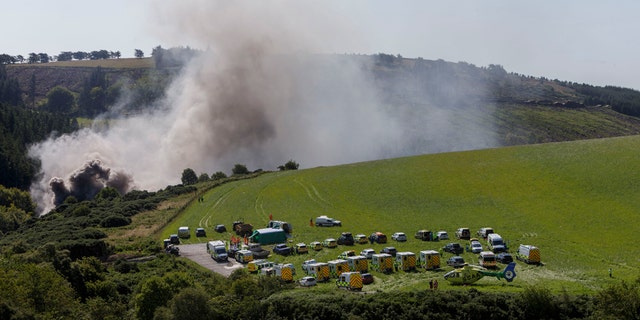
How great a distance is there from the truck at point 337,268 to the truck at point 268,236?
16013 mm

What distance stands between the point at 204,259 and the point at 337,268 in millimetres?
17117

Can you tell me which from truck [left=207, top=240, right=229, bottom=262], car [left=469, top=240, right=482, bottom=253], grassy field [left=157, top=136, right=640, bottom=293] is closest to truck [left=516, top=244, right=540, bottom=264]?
grassy field [left=157, top=136, right=640, bottom=293]

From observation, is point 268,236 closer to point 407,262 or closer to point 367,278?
point 407,262

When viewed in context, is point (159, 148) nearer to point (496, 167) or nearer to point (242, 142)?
point (242, 142)

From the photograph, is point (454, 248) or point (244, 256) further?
point (244, 256)

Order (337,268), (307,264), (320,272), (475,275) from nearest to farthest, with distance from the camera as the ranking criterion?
Result: (475,275)
(320,272)
(337,268)
(307,264)

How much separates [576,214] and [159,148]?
114m

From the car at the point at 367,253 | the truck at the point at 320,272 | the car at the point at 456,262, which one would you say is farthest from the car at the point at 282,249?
the car at the point at 456,262

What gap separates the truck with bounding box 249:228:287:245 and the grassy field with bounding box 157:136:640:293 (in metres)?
1.81

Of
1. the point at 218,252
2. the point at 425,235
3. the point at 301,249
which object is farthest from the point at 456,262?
the point at 218,252

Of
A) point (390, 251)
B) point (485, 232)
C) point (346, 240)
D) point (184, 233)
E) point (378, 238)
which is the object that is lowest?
point (390, 251)

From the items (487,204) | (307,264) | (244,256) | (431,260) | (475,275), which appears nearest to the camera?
(475,275)

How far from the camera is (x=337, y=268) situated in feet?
177

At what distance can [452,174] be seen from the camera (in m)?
94.8
